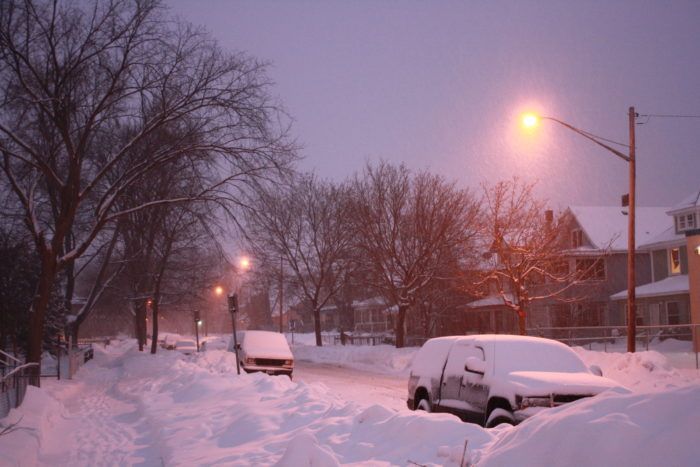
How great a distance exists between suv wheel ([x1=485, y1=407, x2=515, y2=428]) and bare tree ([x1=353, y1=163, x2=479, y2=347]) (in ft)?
90.3

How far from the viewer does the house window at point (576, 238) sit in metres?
51.6

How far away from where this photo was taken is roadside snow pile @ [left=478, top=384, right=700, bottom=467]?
13.8ft

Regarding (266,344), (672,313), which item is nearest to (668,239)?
(672,313)

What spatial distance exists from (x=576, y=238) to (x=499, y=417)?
44335 mm

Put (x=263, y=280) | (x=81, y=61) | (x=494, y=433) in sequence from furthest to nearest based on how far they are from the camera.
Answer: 1. (x=263, y=280)
2. (x=81, y=61)
3. (x=494, y=433)

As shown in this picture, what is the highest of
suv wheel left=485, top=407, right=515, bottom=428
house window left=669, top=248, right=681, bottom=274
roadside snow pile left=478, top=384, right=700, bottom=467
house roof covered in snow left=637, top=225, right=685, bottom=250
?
house roof covered in snow left=637, top=225, right=685, bottom=250

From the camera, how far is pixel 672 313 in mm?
42125

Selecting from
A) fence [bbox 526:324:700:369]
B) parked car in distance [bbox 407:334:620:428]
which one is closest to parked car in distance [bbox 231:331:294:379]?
parked car in distance [bbox 407:334:620:428]

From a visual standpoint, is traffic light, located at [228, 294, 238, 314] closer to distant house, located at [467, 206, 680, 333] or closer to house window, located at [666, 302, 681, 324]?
distant house, located at [467, 206, 680, 333]

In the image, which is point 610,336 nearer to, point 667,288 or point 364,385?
point 667,288

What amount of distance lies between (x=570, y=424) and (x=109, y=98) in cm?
1730

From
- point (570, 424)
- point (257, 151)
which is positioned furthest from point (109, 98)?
point (570, 424)

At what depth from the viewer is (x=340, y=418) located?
10266mm

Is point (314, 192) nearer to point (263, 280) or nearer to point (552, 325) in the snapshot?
point (263, 280)
